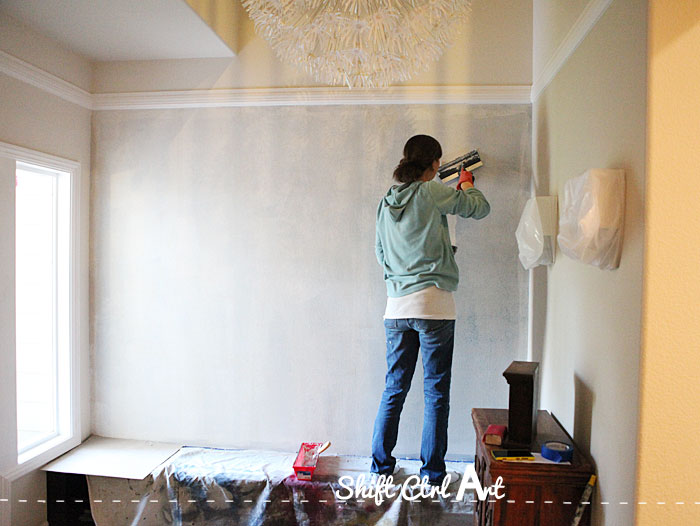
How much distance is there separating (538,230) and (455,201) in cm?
34

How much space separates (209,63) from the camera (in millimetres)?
2742

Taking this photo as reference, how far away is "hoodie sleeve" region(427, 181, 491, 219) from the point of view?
2.16 meters

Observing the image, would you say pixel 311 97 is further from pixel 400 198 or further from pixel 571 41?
pixel 571 41

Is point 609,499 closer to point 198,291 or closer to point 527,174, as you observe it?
point 527,174

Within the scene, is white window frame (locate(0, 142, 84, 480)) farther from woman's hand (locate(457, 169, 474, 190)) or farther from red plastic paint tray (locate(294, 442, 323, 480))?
woman's hand (locate(457, 169, 474, 190))

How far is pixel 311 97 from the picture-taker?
8.74 ft

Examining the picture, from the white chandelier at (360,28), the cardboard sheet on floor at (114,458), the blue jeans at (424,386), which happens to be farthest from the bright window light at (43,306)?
the blue jeans at (424,386)

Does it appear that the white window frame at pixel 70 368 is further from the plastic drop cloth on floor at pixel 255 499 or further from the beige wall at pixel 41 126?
the plastic drop cloth on floor at pixel 255 499

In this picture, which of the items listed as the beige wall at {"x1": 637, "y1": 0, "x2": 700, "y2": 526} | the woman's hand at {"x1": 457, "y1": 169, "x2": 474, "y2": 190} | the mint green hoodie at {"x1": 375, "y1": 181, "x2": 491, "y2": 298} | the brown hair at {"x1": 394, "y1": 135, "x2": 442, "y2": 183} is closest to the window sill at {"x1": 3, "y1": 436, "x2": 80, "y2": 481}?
the mint green hoodie at {"x1": 375, "y1": 181, "x2": 491, "y2": 298}

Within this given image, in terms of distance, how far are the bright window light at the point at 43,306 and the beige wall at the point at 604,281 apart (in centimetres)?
226

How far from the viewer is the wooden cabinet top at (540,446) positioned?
5.29 ft

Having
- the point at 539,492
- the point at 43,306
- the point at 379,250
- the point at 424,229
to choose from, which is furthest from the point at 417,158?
the point at 43,306

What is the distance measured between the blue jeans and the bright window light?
158 cm

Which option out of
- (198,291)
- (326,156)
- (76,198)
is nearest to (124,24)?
(76,198)
